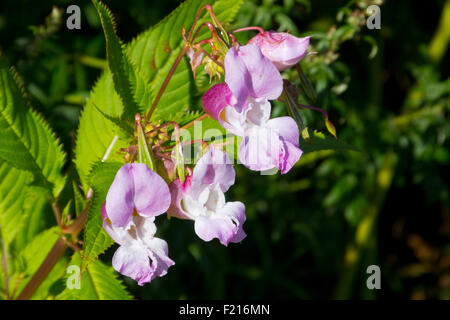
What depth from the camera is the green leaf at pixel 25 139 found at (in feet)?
3.31

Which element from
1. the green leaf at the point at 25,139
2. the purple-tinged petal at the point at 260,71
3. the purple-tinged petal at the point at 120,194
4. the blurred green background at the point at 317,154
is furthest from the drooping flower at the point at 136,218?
the blurred green background at the point at 317,154

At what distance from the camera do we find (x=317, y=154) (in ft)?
6.14

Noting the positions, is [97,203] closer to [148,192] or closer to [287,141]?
[148,192]

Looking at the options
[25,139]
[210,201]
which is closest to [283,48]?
[210,201]

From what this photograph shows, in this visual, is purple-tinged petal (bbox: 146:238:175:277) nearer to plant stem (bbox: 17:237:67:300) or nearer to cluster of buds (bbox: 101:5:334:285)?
cluster of buds (bbox: 101:5:334:285)

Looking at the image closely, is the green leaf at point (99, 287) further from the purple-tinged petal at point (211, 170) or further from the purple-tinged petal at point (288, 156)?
the purple-tinged petal at point (288, 156)

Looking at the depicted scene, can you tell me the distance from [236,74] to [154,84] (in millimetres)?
395

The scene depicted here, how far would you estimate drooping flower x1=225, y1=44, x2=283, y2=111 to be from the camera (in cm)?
78

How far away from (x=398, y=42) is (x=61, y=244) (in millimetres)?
1660

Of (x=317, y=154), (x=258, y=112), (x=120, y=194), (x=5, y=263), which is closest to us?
(x=120, y=194)

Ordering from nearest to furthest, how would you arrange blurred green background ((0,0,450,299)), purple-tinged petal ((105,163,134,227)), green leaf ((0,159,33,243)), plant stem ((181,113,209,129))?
purple-tinged petal ((105,163,134,227)) → plant stem ((181,113,209,129)) → green leaf ((0,159,33,243)) → blurred green background ((0,0,450,299))

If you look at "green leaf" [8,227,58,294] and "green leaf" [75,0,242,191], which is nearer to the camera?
"green leaf" [75,0,242,191]

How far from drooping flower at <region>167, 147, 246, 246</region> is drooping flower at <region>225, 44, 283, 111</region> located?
0.10 m

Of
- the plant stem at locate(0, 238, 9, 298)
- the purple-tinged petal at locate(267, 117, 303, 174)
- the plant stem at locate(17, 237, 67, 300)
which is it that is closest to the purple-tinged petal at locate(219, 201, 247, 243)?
the purple-tinged petal at locate(267, 117, 303, 174)
